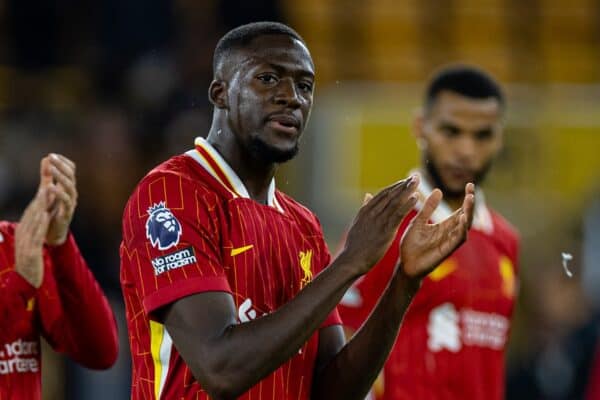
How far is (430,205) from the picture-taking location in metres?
3.74

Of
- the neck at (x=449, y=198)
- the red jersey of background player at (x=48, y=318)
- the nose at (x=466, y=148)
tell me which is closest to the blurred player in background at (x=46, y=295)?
the red jersey of background player at (x=48, y=318)

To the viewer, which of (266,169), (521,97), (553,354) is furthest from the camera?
(521,97)

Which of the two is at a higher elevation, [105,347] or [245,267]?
[245,267]

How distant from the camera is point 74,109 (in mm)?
9508

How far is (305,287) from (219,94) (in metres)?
0.71

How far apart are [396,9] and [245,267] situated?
756 cm


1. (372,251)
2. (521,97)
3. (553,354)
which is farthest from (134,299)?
(521,97)

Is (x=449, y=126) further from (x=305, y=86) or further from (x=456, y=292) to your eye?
(x=305, y=86)

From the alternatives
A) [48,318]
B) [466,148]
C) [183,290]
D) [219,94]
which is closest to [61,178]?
[48,318]

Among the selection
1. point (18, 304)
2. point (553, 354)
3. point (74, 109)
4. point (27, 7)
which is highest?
point (27, 7)

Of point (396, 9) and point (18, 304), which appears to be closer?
point (18, 304)

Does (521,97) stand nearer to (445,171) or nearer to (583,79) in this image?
(583,79)

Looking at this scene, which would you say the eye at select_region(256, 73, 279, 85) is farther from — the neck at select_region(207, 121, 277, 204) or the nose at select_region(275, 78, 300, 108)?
the neck at select_region(207, 121, 277, 204)

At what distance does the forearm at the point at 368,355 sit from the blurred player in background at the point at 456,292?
5.36 ft
